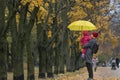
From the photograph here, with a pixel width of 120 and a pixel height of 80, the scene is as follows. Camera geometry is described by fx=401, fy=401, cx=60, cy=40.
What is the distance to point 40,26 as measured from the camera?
27.6 metres

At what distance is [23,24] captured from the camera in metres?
21.8

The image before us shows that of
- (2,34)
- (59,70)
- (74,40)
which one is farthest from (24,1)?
(74,40)

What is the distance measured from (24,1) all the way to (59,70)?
2080 cm

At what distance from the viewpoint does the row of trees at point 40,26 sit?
2022cm

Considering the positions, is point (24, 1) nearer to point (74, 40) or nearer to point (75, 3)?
point (75, 3)

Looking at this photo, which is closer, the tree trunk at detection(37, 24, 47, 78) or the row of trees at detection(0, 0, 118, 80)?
the row of trees at detection(0, 0, 118, 80)

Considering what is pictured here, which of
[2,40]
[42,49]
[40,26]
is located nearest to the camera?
[2,40]

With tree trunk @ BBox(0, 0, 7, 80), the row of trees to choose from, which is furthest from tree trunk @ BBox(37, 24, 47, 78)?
tree trunk @ BBox(0, 0, 7, 80)

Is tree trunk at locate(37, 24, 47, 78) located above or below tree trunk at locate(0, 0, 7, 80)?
below

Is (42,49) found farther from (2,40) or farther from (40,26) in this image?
(2,40)

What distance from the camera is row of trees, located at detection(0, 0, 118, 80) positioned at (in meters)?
20.2

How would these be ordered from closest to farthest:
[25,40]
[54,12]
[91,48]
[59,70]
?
[91,48]
[25,40]
[54,12]
[59,70]

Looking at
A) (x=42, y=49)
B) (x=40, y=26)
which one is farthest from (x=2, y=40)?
(x=42, y=49)

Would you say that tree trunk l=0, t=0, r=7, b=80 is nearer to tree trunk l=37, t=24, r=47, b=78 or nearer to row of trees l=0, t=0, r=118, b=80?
row of trees l=0, t=0, r=118, b=80
